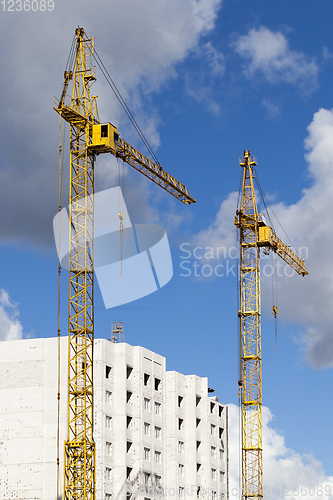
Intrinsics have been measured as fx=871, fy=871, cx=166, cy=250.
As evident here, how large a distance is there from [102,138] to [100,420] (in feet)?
113

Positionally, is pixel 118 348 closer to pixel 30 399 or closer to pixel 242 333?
pixel 30 399

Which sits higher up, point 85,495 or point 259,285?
point 259,285

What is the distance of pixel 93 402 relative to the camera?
342 feet

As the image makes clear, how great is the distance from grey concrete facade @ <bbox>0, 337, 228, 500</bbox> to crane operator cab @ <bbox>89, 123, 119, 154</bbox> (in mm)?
23696

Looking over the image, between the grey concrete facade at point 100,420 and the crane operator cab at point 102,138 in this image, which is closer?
the grey concrete facade at point 100,420

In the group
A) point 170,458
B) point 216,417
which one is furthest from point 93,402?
point 216,417

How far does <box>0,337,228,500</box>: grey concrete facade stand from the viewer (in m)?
103

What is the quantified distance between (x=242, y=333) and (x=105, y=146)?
4653 cm

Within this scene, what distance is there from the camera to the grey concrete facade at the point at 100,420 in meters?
103

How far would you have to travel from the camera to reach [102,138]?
108 m

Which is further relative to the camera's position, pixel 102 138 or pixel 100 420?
pixel 102 138

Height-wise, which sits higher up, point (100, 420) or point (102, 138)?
point (102, 138)

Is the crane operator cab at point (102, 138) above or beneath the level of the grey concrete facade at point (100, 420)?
above

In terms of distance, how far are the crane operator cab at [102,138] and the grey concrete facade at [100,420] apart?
23.7m
